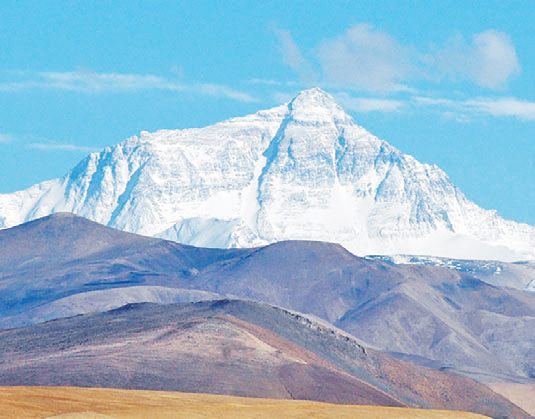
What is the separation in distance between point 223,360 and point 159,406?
38.7 m

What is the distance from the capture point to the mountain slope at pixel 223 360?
135 m

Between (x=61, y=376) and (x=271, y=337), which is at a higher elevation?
(x=271, y=337)

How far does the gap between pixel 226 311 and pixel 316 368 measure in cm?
2626

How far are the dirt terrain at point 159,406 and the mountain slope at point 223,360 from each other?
15849 millimetres

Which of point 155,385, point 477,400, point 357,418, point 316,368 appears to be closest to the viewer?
point 357,418

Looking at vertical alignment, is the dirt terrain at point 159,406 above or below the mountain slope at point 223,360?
below

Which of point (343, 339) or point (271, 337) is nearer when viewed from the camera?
point (271, 337)

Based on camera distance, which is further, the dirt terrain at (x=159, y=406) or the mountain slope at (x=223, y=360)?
the mountain slope at (x=223, y=360)

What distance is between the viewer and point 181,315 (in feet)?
555

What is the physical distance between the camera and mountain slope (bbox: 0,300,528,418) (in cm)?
13500

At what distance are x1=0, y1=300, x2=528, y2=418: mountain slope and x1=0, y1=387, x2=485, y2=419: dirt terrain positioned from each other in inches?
624

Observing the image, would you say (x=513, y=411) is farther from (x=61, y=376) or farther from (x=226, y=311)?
(x=61, y=376)

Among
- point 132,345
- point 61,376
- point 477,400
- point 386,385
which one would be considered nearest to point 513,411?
point 477,400

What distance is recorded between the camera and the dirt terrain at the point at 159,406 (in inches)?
3720
